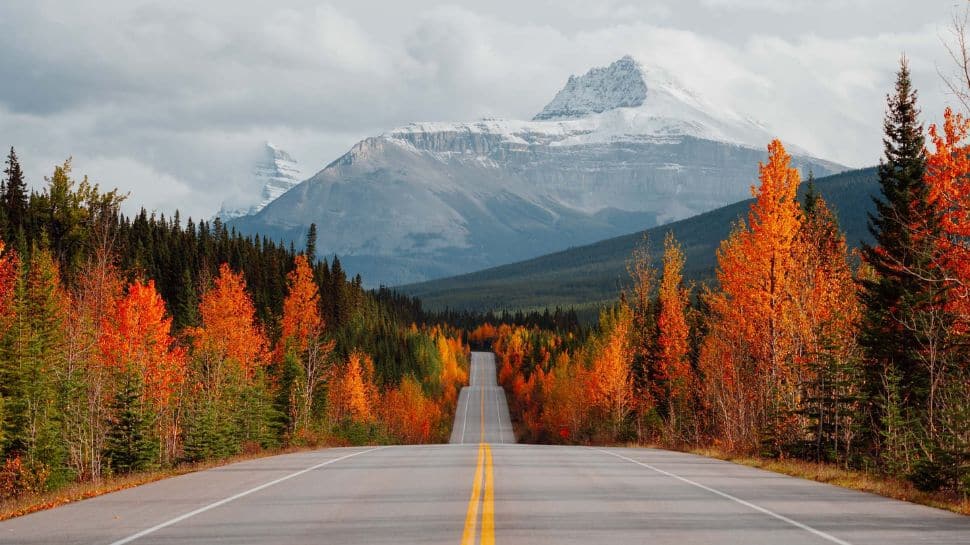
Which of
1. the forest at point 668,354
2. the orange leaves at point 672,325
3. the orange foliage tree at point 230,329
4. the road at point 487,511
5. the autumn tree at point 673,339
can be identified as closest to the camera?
the road at point 487,511

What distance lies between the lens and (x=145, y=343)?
53.0 meters

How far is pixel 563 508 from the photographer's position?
15.0m

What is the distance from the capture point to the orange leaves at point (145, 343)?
52.0 metres

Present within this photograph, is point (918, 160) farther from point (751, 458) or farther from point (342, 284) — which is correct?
point (342, 284)

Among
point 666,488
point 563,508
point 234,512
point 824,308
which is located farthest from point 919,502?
point 824,308

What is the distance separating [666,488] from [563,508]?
455 cm

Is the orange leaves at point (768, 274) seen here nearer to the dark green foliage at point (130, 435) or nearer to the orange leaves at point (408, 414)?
the dark green foliage at point (130, 435)

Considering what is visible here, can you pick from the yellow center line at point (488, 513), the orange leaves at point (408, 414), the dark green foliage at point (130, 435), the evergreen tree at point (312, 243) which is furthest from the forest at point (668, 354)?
the evergreen tree at point (312, 243)

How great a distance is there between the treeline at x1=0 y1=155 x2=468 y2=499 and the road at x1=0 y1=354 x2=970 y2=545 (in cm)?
1543

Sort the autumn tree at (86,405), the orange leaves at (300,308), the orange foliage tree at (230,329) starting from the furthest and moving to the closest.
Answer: the orange leaves at (300,308) → the orange foliage tree at (230,329) → the autumn tree at (86,405)

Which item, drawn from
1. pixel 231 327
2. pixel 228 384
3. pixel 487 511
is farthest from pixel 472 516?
pixel 231 327

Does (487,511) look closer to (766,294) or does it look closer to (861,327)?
(766,294)

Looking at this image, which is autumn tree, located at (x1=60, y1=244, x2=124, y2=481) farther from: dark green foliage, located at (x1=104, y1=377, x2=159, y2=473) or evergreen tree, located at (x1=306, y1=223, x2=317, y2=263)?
evergreen tree, located at (x1=306, y1=223, x2=317, y2=263)

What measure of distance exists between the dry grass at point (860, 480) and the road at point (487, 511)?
22.6 inches
